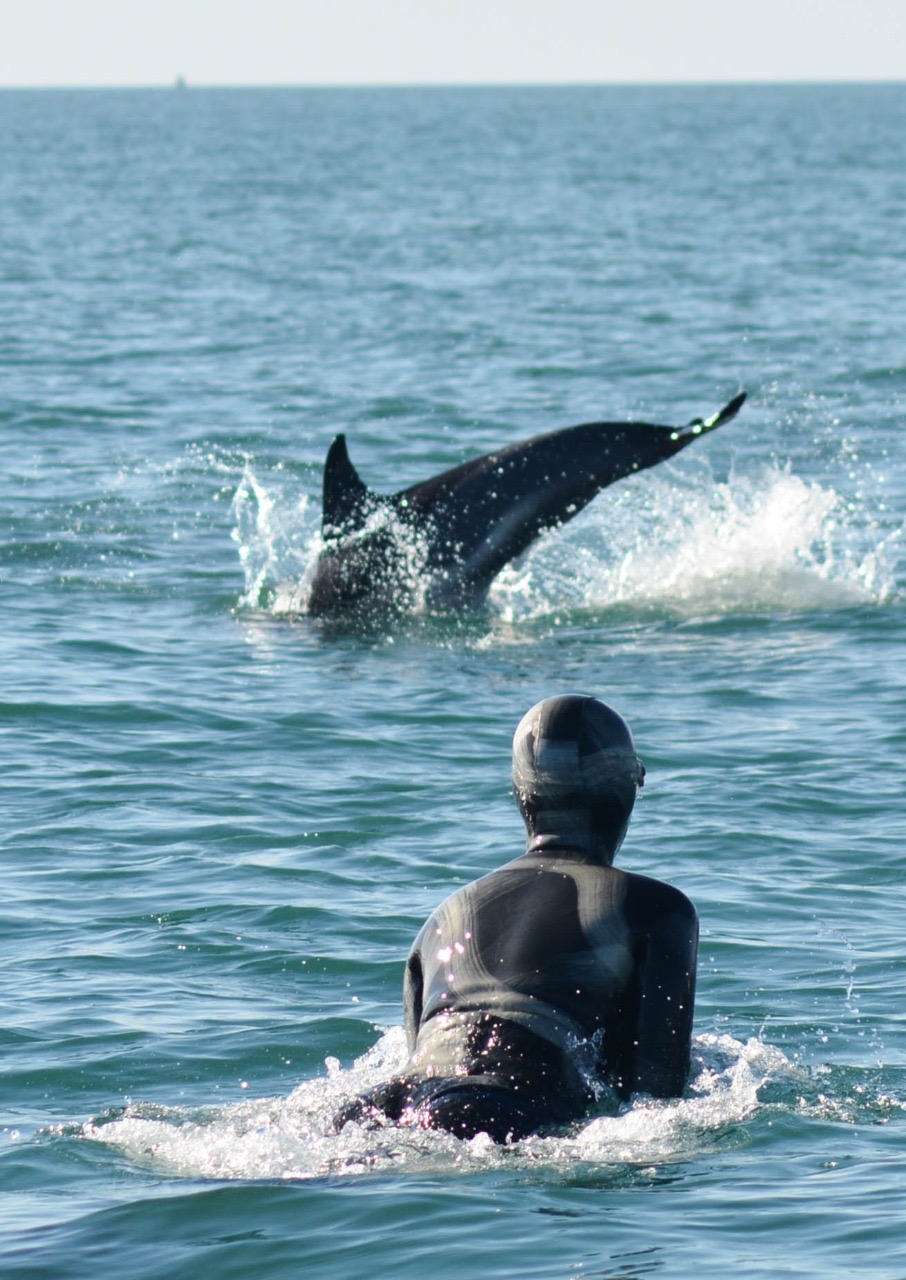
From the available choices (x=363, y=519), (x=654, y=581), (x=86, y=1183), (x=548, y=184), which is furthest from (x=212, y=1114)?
(x=548, y=184)

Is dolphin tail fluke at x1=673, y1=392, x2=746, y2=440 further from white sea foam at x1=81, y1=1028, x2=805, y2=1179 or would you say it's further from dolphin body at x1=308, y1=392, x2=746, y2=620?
white sea foam at x1=81, y1=1028, x2=805, y2=1179

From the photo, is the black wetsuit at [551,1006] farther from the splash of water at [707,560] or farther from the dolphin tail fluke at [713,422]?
the splash of water at [707,560]

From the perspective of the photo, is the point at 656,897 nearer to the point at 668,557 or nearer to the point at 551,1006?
the point at 551,1006

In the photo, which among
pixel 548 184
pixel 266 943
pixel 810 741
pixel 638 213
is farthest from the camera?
pixel 548 184

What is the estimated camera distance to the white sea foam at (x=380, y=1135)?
6.52 metres

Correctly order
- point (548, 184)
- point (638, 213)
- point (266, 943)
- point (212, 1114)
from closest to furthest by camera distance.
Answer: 1. point (212, 1114)
2. point (266, 943)
3. point (638, 213)
4. point (548, 184)

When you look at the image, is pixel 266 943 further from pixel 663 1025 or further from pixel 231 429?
pixel 231 429

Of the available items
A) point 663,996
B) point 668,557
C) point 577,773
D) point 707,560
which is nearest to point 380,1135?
point 663,996

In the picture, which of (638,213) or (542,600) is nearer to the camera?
(542,600)

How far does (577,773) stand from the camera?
22.1 feet

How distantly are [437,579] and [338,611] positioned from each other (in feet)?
2.46

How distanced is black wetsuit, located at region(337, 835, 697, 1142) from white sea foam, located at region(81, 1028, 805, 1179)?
→ 71 mm

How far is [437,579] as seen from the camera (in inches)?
634

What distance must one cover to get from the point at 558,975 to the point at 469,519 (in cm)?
955
